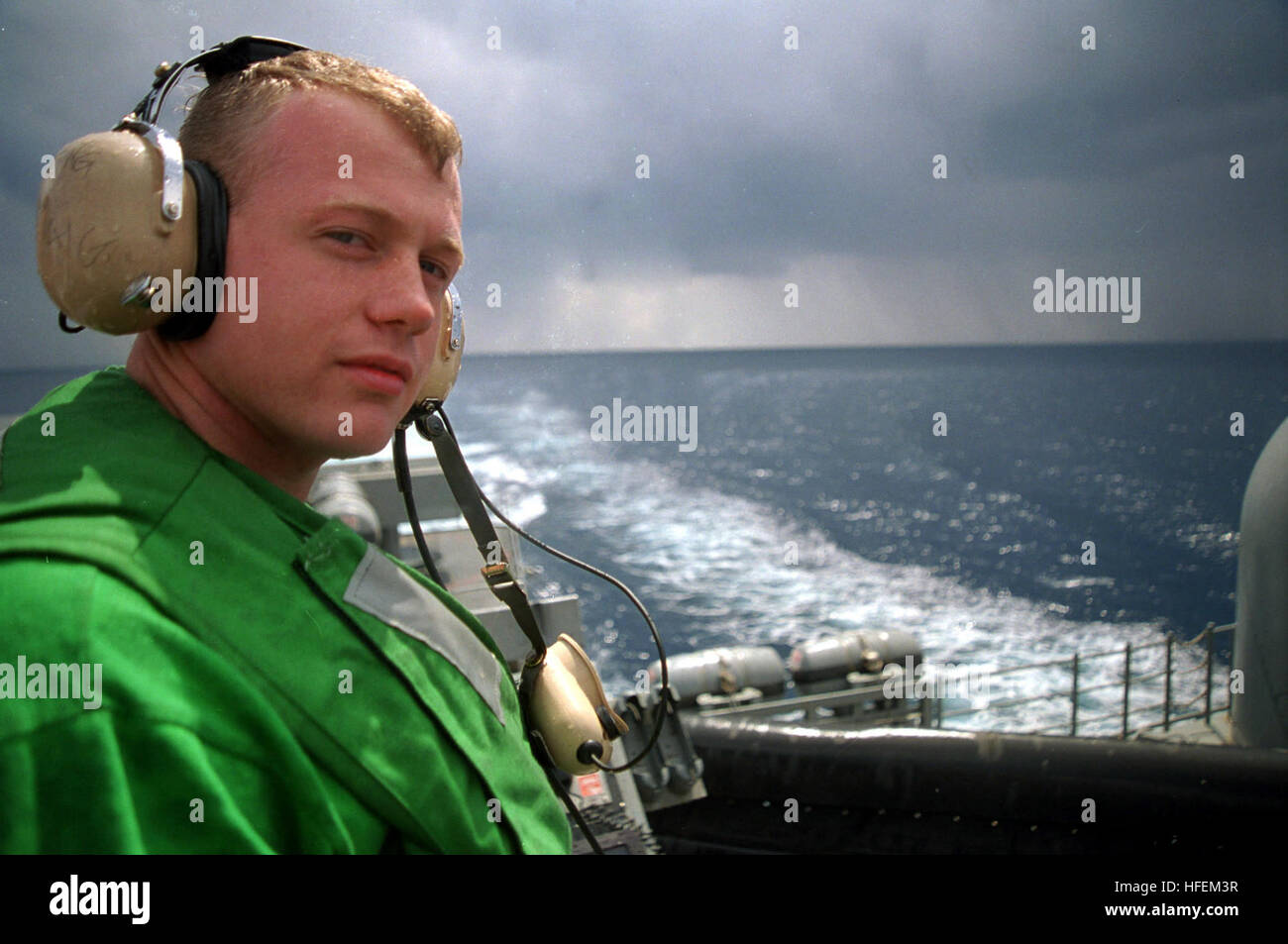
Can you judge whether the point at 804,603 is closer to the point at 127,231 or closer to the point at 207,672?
the point at 127,231

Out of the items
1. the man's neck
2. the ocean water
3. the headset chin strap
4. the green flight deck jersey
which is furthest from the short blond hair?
the ocean water

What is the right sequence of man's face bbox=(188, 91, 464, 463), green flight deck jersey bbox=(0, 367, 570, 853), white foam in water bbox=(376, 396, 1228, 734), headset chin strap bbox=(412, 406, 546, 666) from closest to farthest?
green flight deck jersey bbox=(0, 367, 570, 853), man's face bbox=(188, 91, 464, 463), headset chin strap bbox=(412, 406, 546, 666), white foam in water bbox=(376, 396, 1228, 734)

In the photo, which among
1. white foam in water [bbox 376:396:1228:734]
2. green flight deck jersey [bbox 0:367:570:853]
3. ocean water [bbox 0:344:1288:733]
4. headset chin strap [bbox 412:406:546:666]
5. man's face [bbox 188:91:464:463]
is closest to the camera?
green flight deck jersey [bbox 0:367:570:853]

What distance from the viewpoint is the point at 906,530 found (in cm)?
4059

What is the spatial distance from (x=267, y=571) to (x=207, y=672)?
18cm

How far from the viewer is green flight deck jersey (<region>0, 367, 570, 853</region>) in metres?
0.83

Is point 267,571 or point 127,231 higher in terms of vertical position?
Result: point 127,231

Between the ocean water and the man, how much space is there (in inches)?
189

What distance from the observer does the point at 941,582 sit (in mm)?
33250

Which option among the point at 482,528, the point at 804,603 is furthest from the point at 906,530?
the point at 482,528

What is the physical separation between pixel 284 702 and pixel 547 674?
1026mm

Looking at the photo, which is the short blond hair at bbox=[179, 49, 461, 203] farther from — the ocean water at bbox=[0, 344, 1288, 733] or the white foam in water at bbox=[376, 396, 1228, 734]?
the white foam in water at bbox=[376, 396, 1228, 734]

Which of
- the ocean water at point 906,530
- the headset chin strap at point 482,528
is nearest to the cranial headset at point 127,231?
the headset chin strap at point 482,528

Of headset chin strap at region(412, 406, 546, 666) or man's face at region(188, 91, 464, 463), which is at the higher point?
man's face at region(188, 91, 464, 463)
